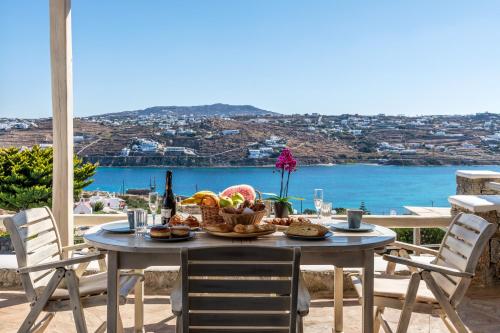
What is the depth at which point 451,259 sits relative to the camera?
2350 mm

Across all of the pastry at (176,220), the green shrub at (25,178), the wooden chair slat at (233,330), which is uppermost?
the pastry at (176,220)

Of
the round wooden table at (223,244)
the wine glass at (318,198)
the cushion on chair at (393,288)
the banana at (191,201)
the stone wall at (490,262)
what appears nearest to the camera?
the round wooden table at (223,244)

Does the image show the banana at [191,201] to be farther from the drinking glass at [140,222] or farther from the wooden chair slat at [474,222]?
the wooden chair slat at [474,222]

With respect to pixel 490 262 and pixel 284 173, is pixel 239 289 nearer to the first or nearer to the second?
pixel 284 173

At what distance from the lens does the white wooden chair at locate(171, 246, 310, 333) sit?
61.9 inches

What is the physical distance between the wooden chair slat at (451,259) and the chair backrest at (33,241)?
1826 mm

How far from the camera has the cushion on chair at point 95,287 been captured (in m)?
2.19

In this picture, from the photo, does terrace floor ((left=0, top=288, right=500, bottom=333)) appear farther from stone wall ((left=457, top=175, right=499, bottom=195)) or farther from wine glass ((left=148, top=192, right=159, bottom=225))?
stone wall ((left=457, top=175, right=499, bottom=195))

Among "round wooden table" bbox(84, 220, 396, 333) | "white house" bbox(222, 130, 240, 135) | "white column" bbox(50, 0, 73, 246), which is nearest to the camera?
"round wooden table" bbox(84, 220, 396, 333)

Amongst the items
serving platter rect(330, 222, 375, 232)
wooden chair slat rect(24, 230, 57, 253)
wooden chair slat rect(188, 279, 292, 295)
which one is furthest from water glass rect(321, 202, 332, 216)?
wooden chair slat rect(24, 230, 57, 253)

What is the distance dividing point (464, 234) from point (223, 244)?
1.09 meters

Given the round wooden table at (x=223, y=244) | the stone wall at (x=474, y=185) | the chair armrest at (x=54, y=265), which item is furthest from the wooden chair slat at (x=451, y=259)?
the stone wall at (x=474, y=185)

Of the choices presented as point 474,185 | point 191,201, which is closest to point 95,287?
point 191,201

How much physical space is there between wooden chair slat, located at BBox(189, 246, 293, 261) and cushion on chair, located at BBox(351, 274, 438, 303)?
2.82 ft
